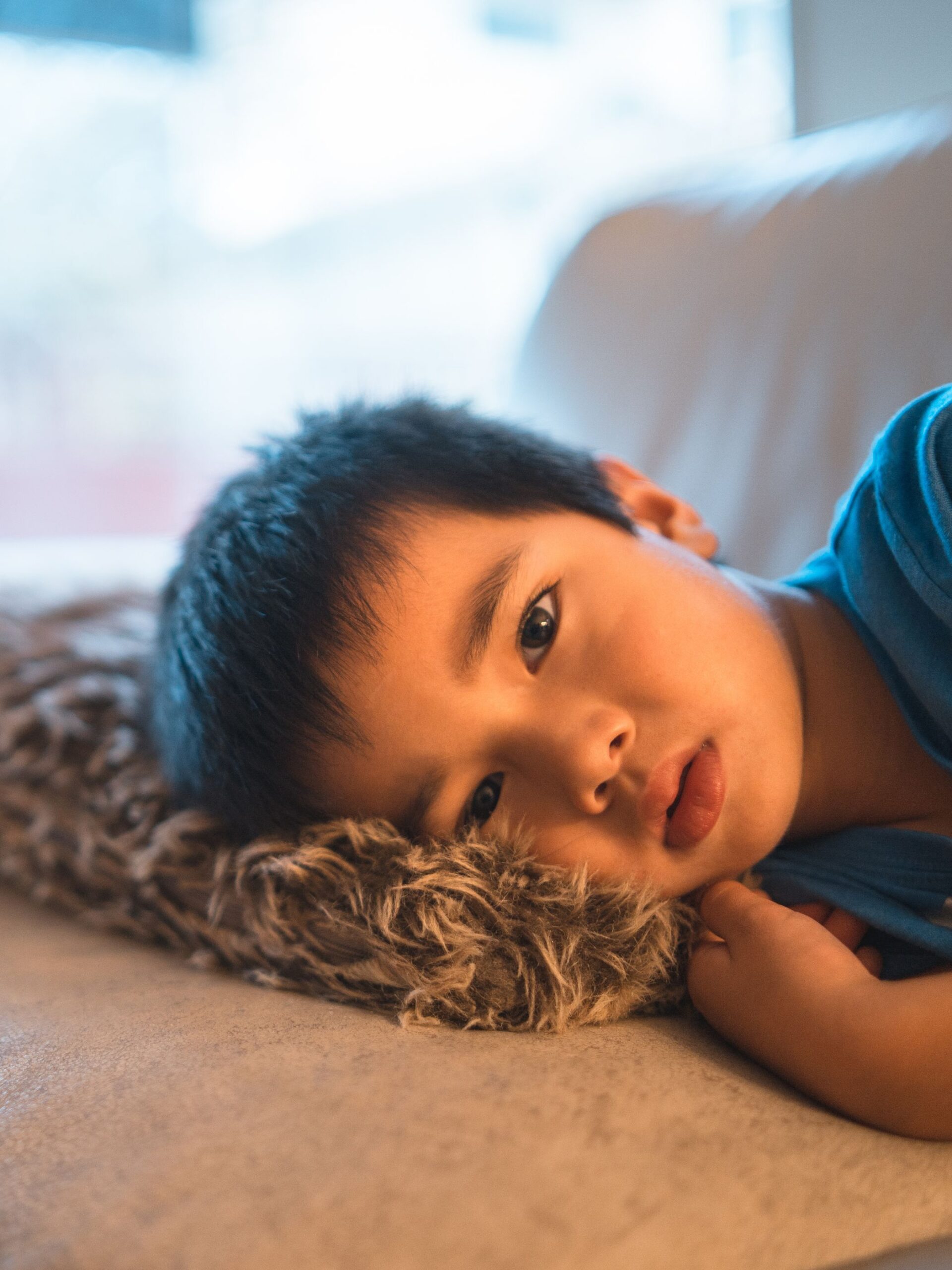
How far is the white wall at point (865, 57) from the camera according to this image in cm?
114

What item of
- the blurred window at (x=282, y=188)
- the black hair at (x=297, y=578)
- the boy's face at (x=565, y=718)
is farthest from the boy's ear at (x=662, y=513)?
the blurred window at (x=282, y=188)

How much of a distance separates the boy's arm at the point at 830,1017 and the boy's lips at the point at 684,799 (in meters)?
0.07

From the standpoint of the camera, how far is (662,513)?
97cm

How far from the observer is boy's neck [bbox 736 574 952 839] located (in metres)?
0.80

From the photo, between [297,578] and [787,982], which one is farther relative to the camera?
[297,578]

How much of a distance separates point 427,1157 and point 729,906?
0.32 metres

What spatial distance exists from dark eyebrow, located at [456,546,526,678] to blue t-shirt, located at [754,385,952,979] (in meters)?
0.29

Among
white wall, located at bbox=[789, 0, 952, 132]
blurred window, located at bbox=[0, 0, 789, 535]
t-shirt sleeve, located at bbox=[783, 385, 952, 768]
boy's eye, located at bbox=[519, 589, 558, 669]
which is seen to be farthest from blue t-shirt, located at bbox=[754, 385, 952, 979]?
blurred window, located at bbox=[0, 0, 789, 535]

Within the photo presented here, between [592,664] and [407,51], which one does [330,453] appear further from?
[407,51]

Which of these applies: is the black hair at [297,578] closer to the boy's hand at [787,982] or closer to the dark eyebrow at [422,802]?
the dark eyebrow at [422,802]

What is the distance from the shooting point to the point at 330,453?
85cm

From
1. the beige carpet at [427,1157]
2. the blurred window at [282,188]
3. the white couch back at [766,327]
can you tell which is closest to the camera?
the beige carpet at [427,1157]

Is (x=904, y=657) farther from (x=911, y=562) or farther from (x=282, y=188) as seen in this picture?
(x=282, y=188)

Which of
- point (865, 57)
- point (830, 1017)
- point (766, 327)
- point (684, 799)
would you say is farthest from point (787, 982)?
point (865, 57)
